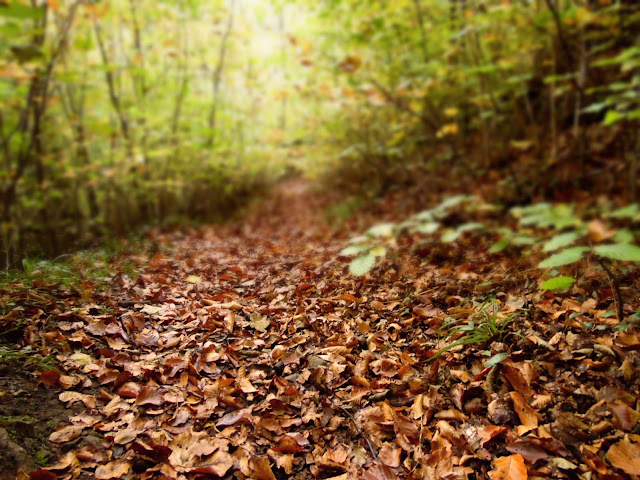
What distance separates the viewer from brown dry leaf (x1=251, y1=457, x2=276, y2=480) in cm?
166

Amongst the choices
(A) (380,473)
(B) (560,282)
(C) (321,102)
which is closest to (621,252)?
(B) (560,282)

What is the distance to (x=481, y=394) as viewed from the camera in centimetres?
192

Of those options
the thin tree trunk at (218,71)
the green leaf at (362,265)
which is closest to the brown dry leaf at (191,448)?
the green leaf at (362,265)

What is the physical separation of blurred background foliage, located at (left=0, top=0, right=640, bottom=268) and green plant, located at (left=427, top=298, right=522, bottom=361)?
306 cm

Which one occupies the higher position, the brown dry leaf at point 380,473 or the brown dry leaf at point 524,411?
the brown dry leaf at point 524,411

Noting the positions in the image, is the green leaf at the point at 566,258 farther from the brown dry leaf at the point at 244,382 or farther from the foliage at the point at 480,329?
the brown dry leaf at the point at 244,382

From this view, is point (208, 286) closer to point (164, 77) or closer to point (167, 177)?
point (167, 177)

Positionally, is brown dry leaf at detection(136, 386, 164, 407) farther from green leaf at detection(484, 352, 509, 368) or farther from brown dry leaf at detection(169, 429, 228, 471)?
green leaf at detection(484, 352, 509, 368)

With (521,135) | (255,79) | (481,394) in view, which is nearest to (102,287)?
(481,394)

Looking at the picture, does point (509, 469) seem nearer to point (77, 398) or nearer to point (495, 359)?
point (495, 359)

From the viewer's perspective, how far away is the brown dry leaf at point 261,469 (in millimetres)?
1661

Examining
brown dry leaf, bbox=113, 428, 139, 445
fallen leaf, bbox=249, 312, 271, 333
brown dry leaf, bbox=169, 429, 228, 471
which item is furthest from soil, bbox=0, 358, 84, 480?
Answer: fallen leaf, bbox=249, 312, 271, 333

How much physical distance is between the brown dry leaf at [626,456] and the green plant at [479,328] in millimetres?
710

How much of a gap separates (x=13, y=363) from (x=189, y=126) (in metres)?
8.62
